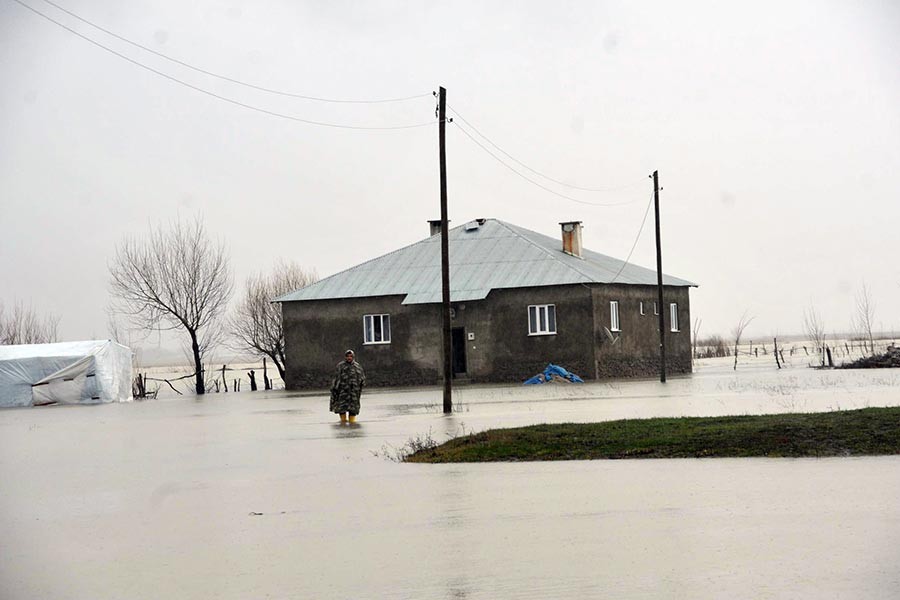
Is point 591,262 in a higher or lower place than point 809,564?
higher

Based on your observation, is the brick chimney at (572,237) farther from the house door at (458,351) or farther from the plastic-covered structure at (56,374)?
the plastic-covered structure at (56,374)

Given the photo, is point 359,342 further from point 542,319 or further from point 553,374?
point 553,374

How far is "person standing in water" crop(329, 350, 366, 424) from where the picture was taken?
27000 mm

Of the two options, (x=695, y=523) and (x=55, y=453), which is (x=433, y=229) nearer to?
(x=55, y=453)

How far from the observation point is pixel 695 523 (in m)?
11.0

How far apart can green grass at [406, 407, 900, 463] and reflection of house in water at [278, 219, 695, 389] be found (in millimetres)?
28532

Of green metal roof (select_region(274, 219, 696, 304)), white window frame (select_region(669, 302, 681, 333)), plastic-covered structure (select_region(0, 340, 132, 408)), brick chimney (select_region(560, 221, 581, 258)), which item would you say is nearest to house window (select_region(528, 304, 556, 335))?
green metal roof (select_region(274, 219, 696, 304))

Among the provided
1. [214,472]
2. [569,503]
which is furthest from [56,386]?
[569,503]

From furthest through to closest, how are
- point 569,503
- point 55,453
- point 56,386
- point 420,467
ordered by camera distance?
point 56,386 < point 55,453 < point 420,467 < point 569,503

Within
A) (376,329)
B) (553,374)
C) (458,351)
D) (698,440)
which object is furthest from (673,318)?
(698,440)

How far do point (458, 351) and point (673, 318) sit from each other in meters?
11.0

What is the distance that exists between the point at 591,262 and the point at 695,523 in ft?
142

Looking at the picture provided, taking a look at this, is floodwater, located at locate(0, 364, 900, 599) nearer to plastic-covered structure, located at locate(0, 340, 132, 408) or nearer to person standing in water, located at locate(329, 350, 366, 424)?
person standing in water, located at locate(329, 350, 366, 424)

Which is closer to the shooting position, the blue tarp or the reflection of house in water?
the blue tarp
